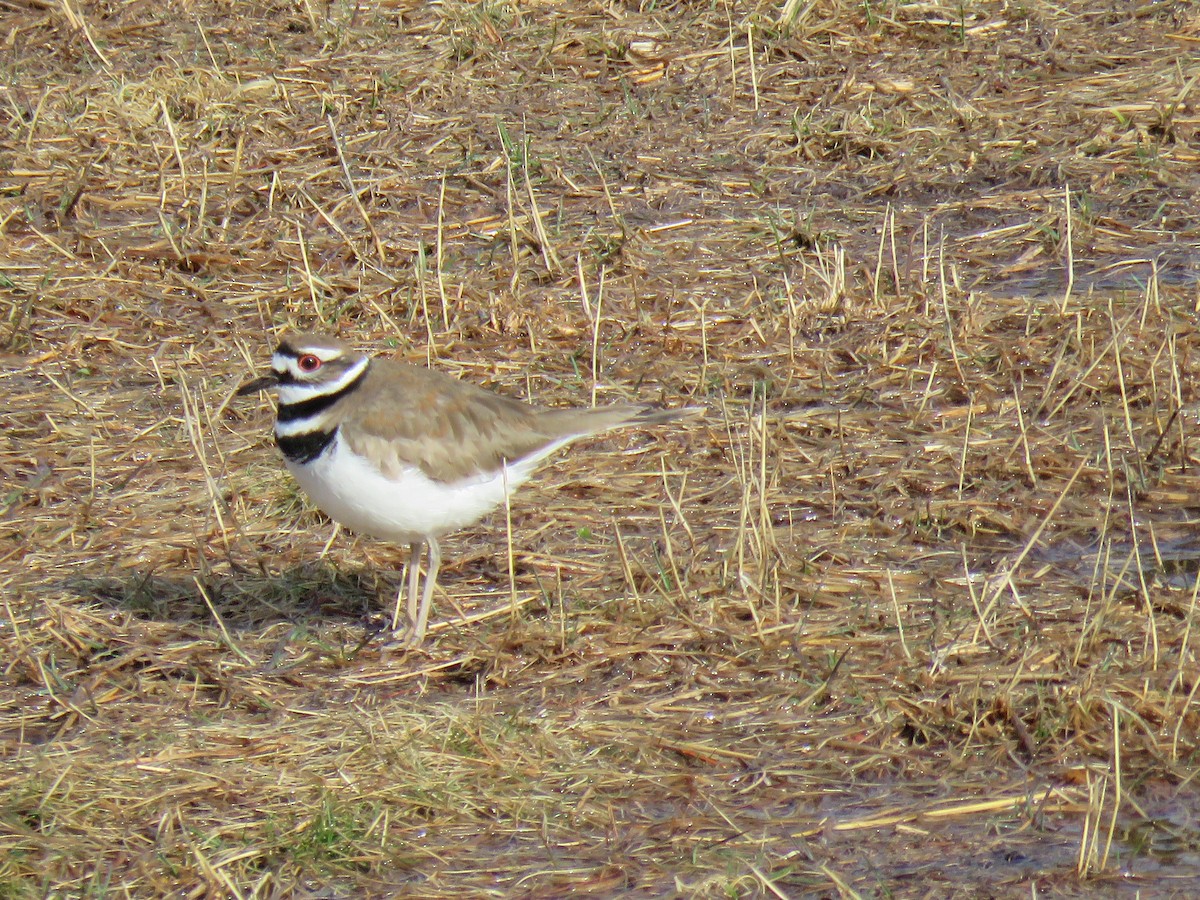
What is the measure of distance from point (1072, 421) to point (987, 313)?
3.04 feet

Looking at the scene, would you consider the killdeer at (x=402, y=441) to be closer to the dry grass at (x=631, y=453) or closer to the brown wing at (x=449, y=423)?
the brown wing at (x=449, y=423)

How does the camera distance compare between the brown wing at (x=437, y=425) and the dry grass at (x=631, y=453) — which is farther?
the brown wing at (x=437, y=425)

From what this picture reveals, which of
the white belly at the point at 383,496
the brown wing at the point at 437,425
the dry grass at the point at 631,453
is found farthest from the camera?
the brown wing at the point at 437,425

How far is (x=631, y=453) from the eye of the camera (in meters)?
7.02

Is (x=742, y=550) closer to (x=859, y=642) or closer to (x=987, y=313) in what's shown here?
(x=859, y=642)

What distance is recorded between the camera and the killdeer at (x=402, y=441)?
5.56m

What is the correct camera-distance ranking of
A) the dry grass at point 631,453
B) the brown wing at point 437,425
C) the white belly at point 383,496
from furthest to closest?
1. the brown wing at point 437,425
2. the white belly at point 383,496
3. the dry grass at point 631,453

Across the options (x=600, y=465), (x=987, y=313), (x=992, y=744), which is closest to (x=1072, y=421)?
(x=987, y=313)

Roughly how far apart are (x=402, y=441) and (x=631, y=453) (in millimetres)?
1562

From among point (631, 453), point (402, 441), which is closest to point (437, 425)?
point (402, 441)

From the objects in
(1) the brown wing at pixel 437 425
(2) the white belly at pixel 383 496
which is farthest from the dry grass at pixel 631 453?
(1) the brown wing at pixel 437 425

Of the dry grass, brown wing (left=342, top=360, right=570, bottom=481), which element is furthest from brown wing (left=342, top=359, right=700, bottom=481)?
the dry grass

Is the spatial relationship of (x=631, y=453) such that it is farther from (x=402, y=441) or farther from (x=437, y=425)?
(x=402, y=441)

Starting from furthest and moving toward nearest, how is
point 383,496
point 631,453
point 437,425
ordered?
point 631,453 < point 437,425 < point 383,496
